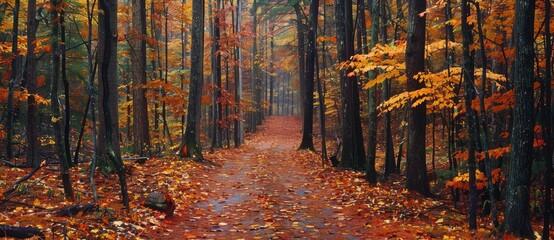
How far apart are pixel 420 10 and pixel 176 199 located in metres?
7.16

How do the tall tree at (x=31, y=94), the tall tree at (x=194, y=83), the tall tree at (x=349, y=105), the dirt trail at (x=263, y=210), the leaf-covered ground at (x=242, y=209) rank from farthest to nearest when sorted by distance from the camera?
the tall tree at (x=194, y=83), the tall tree at (x=349, y=105), the tall tree at (x=31, y=94), the dirt trail at (x=263, y=210), the leaf-covered ground at (x=242, y=209)

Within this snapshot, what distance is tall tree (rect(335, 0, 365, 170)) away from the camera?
12859 millimetres

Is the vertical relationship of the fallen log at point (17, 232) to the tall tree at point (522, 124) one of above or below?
below

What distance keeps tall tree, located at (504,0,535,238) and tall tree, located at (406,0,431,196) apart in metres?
3.80

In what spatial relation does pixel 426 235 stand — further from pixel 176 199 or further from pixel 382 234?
pixel 176 199

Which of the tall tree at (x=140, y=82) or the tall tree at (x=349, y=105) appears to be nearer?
the tall tree at (x=349, y=105)

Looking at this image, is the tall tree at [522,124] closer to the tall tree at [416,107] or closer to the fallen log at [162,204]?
the tall tree at [416,107]

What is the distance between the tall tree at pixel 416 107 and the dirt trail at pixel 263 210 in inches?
83.1

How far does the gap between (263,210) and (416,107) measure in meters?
4.49

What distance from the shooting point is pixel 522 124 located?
593cm

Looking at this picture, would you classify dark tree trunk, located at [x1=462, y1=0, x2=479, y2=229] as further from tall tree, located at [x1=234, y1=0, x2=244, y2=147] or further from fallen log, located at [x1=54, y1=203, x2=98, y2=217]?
tall tree, located at [x1=234, y1=0, x2=244, y2=147]

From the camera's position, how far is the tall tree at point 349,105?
1286 centimetres

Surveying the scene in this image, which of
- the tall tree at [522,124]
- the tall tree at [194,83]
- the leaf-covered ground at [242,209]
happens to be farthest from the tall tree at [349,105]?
the tall tree at [522,124]

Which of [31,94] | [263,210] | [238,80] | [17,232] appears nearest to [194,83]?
[31,94]
